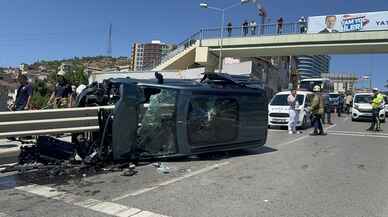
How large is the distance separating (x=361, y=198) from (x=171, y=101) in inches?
146

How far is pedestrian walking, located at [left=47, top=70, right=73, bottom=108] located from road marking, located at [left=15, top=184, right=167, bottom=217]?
610 centimetres

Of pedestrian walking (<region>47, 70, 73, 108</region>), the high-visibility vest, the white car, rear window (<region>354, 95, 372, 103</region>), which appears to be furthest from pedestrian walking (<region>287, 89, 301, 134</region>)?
rear window (<region>354, 95, 372, 103</region>)

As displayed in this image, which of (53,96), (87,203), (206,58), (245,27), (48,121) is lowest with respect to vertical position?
(87,203)

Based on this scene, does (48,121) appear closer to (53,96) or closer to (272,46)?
(53,96)

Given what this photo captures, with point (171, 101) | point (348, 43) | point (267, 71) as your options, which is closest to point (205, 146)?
point (171, 101)

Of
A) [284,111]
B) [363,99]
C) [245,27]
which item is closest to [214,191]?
[284,111]

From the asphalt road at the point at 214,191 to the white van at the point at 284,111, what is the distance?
359 inches

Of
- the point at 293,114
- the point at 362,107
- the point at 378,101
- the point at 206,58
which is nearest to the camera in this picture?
the point at 293,114

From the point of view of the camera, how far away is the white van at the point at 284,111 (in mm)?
18016

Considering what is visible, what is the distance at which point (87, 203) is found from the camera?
5.30 metres

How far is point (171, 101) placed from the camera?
782 cm

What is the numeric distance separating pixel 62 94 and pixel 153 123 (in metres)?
5.44

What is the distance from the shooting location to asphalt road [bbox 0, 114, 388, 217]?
16.8ft

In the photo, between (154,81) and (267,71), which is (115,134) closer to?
(154,81)
